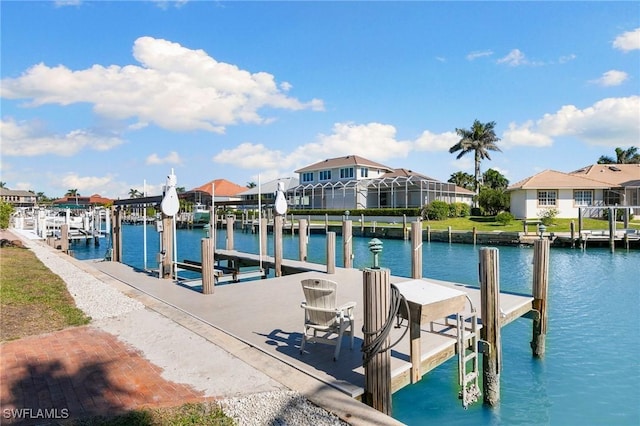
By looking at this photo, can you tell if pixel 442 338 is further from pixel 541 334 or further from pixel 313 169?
pixel 313 169

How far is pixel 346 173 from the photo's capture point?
54.7 metres

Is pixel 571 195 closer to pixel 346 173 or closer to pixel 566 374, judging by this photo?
pixel 346 173

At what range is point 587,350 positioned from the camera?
8961 mm

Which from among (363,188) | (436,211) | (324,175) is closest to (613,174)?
(436,211)

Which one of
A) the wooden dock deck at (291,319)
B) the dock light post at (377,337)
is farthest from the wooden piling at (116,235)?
the dock light post at (377,337)

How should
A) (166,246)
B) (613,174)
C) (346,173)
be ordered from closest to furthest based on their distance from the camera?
(166,246)
(613,174)
(346,173)

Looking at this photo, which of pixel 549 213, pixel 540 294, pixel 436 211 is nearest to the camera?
pixel 540 294

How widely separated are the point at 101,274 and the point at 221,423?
1090 centimetres

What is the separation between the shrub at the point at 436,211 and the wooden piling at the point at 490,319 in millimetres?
35822

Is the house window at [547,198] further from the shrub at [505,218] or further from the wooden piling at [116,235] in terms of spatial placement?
the wooden piling at [116,235]

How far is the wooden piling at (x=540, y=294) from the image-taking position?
27.5 feet

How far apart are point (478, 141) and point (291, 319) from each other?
56.4 meters

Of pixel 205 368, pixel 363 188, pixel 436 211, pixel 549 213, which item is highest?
pixel 363 188

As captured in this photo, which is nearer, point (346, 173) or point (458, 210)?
point (458, 210)
